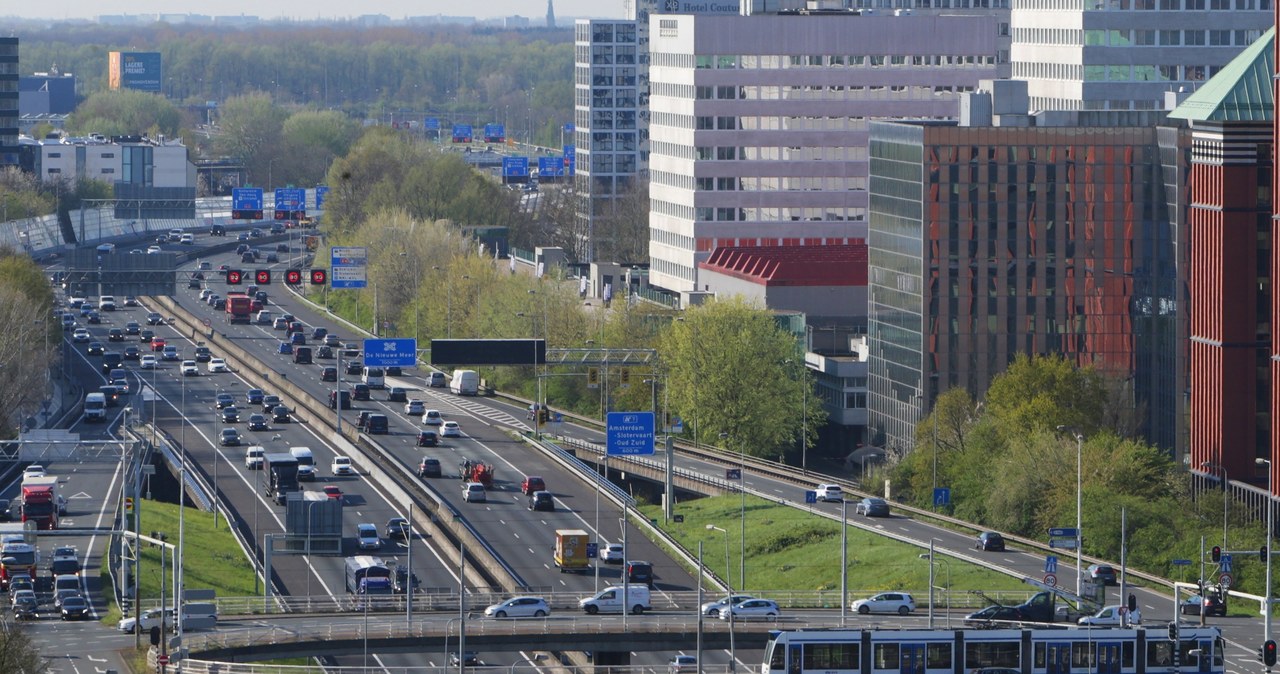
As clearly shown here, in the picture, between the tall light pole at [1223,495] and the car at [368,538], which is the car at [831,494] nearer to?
the tall light pole at [1223,495]

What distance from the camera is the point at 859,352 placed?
141875mm

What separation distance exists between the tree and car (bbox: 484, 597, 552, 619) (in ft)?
172

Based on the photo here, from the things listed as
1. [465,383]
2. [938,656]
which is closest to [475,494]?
[465,383]

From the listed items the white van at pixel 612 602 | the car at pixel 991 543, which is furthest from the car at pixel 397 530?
the white van at pixel 612 602

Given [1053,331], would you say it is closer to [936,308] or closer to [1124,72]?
[936,308]

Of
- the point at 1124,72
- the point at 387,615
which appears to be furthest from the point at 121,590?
the point at 1124,72

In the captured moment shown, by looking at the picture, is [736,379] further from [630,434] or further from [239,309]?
[239,309]

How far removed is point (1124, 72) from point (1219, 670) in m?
89.8

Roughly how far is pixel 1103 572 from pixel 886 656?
26.2m

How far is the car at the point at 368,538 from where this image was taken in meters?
109

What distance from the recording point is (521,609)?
8156 centimetres

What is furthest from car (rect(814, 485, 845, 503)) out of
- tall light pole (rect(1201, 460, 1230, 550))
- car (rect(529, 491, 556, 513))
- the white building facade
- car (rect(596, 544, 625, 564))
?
the white building facade

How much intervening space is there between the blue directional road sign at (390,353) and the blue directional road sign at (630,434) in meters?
22.7

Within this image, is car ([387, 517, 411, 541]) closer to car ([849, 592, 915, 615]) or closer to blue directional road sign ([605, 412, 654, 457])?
blue directional road sign ([605, 412, 654, 457])
